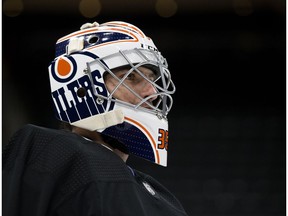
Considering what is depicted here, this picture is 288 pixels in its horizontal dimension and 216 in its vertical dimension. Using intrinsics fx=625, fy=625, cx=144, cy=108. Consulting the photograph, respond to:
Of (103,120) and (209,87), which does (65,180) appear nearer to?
(103,120)

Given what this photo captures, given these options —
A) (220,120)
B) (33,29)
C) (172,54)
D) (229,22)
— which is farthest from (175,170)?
(33,29)

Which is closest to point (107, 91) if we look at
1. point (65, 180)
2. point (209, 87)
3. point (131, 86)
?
point (131, 86)

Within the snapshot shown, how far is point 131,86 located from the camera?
1459 millimetres

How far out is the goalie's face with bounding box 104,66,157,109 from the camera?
1.45 metres

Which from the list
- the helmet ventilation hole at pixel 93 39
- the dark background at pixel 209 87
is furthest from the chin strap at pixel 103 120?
the dark background at pixel 209 87

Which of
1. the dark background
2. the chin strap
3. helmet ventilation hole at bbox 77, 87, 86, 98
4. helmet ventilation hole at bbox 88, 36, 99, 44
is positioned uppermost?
helmet ventilation hole at bbox 88, 36, 99, 44

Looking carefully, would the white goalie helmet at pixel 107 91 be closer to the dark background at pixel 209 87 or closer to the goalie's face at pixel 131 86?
the goalie's face at pixel 131 86

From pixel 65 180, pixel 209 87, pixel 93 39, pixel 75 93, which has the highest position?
pixel 93 39

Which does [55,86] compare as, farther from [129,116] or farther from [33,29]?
[33,29]

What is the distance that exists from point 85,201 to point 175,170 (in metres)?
3.95

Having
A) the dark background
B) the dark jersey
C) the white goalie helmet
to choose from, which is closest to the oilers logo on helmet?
the white goalie helmet

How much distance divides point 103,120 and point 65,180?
0.21 metres

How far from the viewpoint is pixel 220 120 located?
5.31 metres

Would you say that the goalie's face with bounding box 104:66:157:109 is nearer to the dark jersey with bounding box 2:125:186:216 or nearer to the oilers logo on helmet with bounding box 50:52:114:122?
the oilers logo on helmet with bounding box 50:52:114:122
